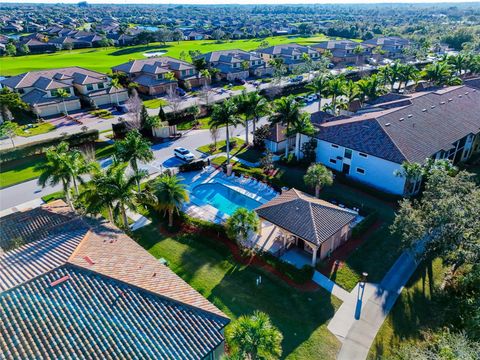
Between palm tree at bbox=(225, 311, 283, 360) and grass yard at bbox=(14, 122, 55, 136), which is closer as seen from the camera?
palm tree at bbox=(225, 311, 283, 360)

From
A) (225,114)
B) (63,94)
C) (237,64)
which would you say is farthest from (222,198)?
(237,64)

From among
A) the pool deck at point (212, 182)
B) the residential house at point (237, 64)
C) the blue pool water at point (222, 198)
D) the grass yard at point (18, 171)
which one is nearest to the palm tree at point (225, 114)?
the pool deck at point (212, 182)

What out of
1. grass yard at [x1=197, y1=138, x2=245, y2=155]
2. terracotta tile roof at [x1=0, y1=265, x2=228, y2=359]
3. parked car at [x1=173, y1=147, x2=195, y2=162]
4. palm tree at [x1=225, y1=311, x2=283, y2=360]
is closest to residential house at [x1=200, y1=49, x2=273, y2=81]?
grass yard at [x1=197, y1=138, x2=245, y2=155]

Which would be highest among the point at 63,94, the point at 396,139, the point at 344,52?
the point at 396,139

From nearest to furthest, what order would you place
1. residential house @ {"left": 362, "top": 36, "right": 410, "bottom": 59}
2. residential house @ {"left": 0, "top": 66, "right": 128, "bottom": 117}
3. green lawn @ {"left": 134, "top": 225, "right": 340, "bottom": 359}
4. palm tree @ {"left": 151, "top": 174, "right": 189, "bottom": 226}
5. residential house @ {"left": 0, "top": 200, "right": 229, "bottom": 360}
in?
1. residential house @ {"left": 0, "top": 200, "right": 229, "bottom": 360}
2. green lawn @ {"left": 134, "top": 225, "right": 340, "bottom": 359}
3. palm tree @ {"left": 151, "top": 174, "right": 189, "bottom": 226}
4. residential house @ {"left": 0, "top": 66, "right": 128, "bottom": 117}
5. residential house @ {"left": 362, "top": 36, "right": 410, "bottom": 59}

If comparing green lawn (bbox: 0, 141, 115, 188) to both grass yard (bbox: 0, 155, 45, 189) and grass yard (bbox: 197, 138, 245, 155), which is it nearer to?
grass yard (bbox: 0, 155, 45, 189)

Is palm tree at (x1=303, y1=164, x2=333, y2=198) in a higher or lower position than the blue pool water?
higher

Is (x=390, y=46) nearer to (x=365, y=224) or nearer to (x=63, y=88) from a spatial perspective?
(x=63, y=88)
